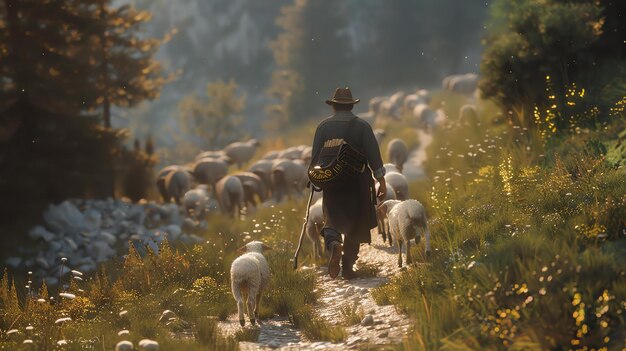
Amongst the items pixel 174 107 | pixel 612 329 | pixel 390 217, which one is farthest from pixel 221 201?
pixel 174 107

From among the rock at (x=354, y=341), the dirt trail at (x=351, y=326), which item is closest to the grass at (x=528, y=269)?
the dirt trail at (x=351, y=326)

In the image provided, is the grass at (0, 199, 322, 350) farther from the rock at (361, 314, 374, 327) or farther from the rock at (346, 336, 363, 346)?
the rock at (361, 314, 374, 327)

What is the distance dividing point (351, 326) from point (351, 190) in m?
2.26

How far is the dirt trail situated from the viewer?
7121 millimetres

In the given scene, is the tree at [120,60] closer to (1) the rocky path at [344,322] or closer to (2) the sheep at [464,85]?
(1) the rocky path at [344,322]

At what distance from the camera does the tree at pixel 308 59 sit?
50.0 m

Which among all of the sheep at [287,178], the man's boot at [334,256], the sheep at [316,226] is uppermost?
the sheep at [287,178]

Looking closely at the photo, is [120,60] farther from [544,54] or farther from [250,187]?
[544,54]

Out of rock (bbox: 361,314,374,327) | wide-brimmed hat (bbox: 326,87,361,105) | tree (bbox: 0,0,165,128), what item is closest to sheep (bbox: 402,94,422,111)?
tree (bbox: 0,0,165,128)

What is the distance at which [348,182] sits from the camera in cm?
950

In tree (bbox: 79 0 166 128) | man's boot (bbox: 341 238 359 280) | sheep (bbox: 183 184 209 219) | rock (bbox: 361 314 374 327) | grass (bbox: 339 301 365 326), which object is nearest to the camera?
rock (bbox: 361 314 374 327)

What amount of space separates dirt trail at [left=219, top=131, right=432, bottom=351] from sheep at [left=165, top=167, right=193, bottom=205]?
34.5 feet

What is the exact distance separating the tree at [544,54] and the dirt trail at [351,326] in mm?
4995

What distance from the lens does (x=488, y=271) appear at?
6621mm
